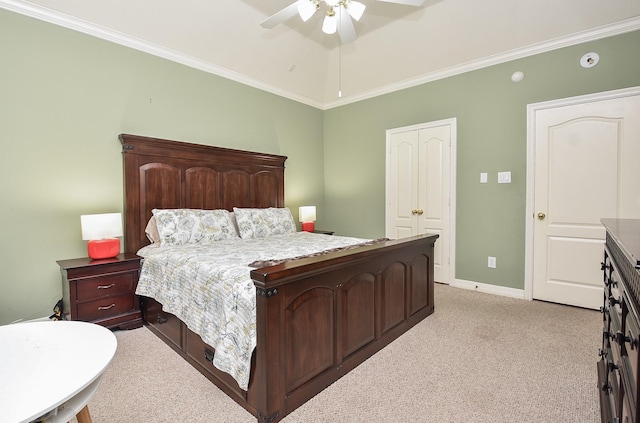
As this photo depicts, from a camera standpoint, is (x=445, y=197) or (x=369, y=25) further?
(x=445, y=197)

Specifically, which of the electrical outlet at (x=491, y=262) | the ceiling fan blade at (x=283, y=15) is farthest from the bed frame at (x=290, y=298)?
the ceiling fan blade at (x=283, y=15)

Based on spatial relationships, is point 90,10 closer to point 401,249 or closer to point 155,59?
point 155,59

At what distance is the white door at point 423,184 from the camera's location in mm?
4086

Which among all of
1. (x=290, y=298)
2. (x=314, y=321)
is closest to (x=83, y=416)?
(x=290, y=298)

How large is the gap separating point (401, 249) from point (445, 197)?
1905 millimetres

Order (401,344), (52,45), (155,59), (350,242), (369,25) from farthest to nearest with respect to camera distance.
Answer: (369,25) < (155,59) < (350,242) < (52,45) < (401,344)

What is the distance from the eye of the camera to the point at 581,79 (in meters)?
3.19

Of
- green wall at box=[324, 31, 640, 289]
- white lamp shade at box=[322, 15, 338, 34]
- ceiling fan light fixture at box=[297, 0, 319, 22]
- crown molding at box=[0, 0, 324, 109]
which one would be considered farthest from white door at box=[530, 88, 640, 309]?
crown molding at box=[0, 0, 324, 109]

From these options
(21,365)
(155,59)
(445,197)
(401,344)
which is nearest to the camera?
(21,365)

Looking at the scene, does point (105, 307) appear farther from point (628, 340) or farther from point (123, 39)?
point (628, 340)

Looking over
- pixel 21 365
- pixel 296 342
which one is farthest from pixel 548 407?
pixel 21 365

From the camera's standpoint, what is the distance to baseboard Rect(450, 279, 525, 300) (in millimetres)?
3586

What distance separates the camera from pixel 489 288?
12.4 ft

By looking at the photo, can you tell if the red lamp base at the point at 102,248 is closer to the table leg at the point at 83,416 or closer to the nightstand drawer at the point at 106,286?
the nightstand drawer at the point at 106,286
